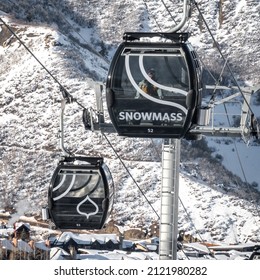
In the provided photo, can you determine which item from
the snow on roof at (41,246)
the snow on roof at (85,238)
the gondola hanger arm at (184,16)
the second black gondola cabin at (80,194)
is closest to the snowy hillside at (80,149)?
the snow on roof at (85,238)

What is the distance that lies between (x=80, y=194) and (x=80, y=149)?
55.3 meters

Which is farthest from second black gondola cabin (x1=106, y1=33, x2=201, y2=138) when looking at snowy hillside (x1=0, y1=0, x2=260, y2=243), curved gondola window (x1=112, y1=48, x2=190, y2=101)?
snowy hillside (x1=0, y1=0, x2=260, y2=243)

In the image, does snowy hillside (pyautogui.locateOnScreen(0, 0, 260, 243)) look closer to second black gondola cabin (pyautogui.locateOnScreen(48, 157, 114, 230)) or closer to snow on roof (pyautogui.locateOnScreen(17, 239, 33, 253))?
snow on roof (pyautogui.locateOnScreen(17, 239, 33, 253))

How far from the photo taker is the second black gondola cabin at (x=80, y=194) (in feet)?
48.3

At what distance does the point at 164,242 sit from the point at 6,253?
31289 millimetres

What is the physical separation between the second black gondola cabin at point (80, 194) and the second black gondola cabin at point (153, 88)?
8.34 ft

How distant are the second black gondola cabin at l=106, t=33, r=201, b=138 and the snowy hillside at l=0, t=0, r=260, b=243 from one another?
42125mm

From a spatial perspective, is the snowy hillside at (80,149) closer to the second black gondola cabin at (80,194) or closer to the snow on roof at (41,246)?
the snow on roof at (41,246)

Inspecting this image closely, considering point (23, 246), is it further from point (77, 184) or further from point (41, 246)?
point (77, 184)

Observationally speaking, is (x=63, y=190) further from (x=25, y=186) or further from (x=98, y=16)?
(x=98, y=16)

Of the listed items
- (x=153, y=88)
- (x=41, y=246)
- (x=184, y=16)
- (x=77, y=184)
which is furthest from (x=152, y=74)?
(x=41, y=246)

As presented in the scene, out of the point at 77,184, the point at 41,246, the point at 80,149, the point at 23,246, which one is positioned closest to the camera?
the point at 77,184

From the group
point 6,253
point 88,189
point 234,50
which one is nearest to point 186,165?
point 6,253

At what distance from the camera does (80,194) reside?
1488 centimetres
